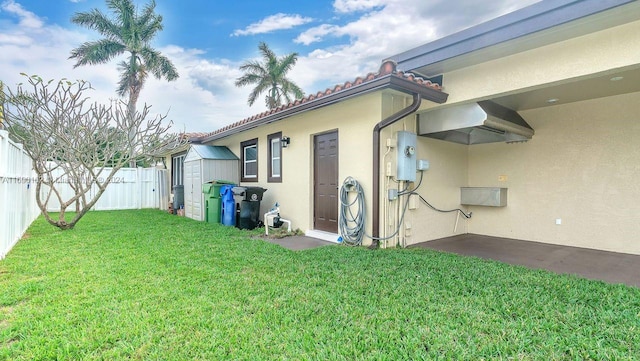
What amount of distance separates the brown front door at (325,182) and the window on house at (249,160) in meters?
2.94

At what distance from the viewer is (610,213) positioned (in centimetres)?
596

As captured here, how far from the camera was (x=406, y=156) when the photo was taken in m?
6.14

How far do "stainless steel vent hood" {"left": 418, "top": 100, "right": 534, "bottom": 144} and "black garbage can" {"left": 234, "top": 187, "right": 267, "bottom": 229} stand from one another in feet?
14.6

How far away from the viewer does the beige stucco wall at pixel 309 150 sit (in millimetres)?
6242

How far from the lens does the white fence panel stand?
5213 mm

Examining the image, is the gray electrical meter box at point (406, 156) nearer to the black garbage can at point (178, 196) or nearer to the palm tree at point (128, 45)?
the black garbage can at point (178, 196)

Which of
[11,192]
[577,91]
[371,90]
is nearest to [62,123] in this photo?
[11,192]

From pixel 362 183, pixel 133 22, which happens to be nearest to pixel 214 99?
pixel 133 22

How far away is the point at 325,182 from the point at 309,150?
0.90 metres

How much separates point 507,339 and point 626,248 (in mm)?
5189

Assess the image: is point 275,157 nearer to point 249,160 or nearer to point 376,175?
point 249,160

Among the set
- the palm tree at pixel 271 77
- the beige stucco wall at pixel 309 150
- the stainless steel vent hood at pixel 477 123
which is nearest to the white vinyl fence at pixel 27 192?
the beige stucco wall at pixel 309 150

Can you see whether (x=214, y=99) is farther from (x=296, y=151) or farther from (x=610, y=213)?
(x=610, y=213)

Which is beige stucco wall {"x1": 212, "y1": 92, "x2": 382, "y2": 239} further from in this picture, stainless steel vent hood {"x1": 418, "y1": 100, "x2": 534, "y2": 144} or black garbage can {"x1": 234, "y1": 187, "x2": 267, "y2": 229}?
stainless steel vent hood {"x1": 418, "y1": 100, "x2": 534, "y2": 144}
